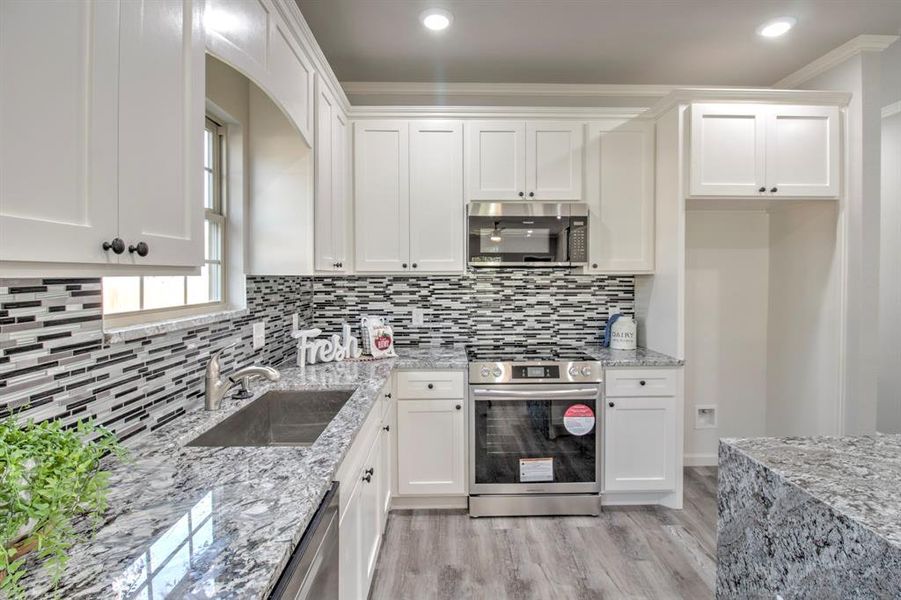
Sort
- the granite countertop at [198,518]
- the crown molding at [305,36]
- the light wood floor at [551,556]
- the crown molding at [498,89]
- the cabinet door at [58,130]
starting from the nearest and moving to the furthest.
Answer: the cabinet door at [58,130]
the granite countertop at [198,518]
the crown molding at [305,36]
the light wood floor at [551,556]
the crown molding at [498,89]

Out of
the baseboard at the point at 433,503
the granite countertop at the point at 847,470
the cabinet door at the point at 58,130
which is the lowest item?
the baseboard at the point at 433,503

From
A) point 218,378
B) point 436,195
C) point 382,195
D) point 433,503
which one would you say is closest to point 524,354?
point 433,503

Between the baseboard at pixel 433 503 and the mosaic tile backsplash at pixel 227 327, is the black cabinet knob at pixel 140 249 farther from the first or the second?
the baseboard at pixel 433 503

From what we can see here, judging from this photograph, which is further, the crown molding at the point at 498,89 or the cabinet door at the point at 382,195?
the crown molding at the point at 498,89

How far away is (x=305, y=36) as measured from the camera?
1.90 meters

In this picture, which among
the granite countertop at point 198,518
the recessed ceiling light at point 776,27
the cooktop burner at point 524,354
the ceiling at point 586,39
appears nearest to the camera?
the granite countertop at point 198,518

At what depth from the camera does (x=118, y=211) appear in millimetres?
755

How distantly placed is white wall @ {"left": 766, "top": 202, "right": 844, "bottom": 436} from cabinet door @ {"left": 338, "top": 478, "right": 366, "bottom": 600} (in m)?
2.76

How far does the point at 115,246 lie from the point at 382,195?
2098 mm

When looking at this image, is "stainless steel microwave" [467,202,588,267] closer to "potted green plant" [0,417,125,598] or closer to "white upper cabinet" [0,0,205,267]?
"white upper cabinet" [0,0,205,267]

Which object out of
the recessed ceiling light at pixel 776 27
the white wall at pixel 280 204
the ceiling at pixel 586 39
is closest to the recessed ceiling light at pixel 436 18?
the ceiling at pixel 586 39

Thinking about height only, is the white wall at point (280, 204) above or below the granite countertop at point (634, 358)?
above

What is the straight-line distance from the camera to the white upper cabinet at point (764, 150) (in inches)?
97.8

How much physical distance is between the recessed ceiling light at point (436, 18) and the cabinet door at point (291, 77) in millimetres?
652
